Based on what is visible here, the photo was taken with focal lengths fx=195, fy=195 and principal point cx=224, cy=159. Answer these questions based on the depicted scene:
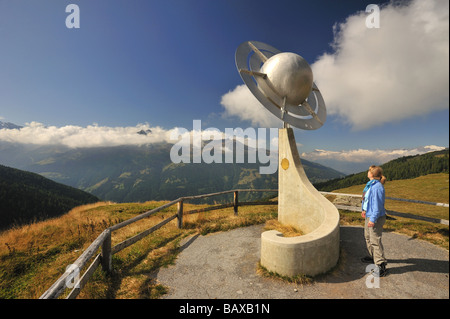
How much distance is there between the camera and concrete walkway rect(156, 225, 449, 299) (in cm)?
408

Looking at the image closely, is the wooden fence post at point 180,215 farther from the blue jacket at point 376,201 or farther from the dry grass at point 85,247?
the blue jacket at point 376,201

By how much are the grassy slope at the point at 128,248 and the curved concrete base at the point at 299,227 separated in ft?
6.65

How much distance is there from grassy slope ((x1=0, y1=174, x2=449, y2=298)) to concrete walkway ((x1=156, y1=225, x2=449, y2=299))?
53 centimetres

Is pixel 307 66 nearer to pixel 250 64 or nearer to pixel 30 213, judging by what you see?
pixel 250 64

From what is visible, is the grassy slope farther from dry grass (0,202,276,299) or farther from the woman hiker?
the woman hiker

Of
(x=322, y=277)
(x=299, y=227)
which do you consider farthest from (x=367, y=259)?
(x=299, y=227)

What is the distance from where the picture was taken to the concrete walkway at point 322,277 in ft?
13.4

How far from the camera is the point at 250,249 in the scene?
6523mm

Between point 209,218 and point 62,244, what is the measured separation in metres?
5.95

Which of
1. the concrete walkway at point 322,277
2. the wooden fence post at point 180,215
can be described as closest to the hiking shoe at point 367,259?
the concrete walkway at point 322,277

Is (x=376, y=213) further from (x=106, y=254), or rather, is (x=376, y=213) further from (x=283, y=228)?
(x=106, y=254)
